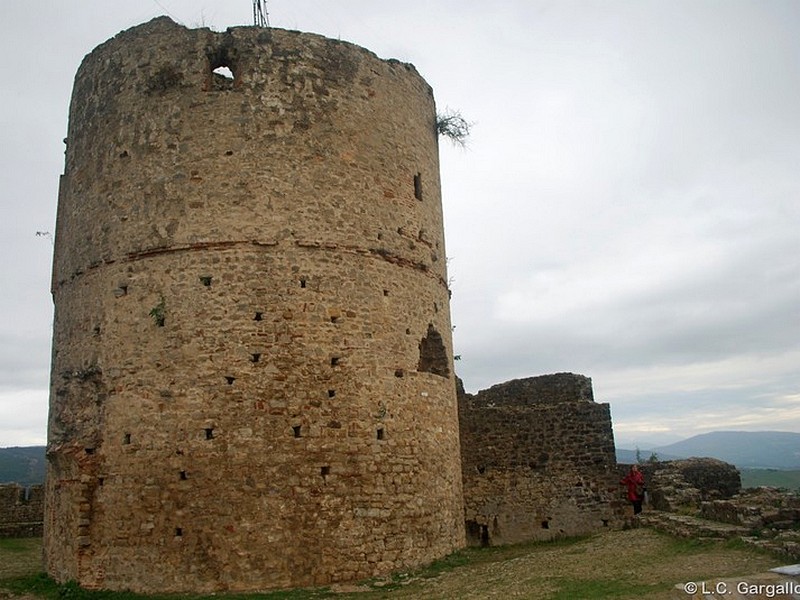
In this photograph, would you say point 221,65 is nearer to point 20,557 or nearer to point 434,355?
point 434,355

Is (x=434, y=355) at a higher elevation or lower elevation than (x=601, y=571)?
higher

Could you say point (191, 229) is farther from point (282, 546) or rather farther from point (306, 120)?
point (282, 546)

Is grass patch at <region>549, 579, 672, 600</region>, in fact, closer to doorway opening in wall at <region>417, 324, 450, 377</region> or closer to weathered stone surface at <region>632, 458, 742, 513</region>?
doorway opening in wall at <region>417, 324, 450, 377</region>

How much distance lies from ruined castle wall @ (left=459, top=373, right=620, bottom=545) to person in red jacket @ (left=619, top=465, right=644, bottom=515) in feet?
1.09

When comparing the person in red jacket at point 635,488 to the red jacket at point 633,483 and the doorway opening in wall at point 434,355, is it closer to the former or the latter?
the red jacket at point 633,483

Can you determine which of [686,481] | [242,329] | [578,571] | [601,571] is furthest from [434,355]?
[686,481]

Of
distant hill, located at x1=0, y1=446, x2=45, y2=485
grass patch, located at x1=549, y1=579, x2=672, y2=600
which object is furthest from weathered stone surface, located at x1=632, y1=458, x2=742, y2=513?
distant hill, located at x1=0, y1=446, x2=45, y2=485

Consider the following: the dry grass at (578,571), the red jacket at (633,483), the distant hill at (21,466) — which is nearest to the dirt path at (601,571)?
the dry grass at (578,571)

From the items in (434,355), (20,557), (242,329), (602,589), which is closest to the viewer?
(602,589)

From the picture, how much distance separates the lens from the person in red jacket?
13.7 metres

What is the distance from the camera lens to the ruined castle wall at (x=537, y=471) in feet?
46.5

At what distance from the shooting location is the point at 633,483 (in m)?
13.8

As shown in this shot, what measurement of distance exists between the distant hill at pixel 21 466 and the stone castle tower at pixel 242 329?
155ft

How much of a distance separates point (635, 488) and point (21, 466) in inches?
A: 2532
